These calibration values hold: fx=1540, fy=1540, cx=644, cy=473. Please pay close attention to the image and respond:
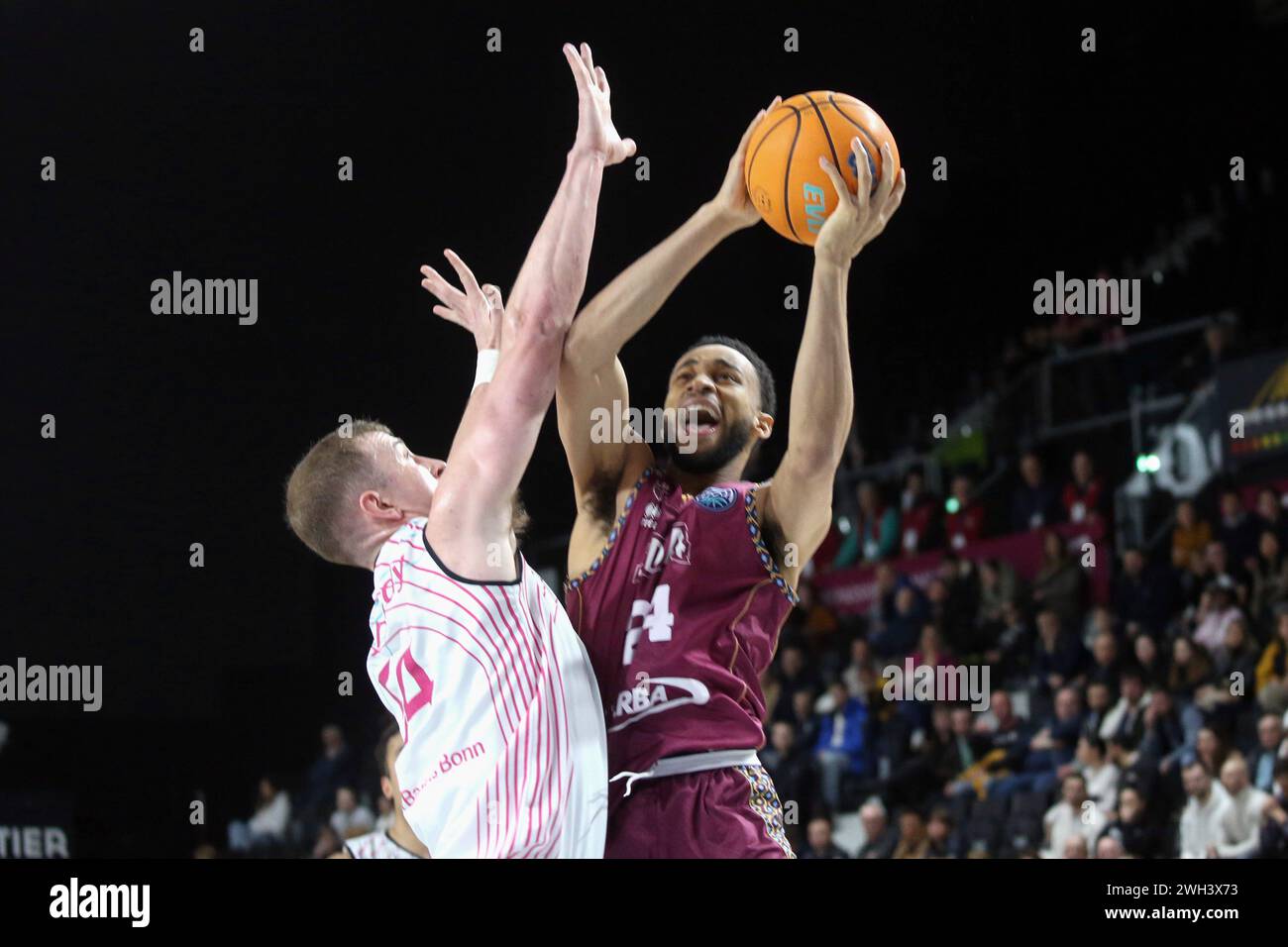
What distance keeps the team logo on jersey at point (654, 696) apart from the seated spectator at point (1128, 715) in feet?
16.1

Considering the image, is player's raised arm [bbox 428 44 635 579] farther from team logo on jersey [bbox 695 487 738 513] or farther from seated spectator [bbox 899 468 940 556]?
seated spectator [bbox 899 468 940 556]

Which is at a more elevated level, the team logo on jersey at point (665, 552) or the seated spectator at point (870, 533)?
the seated spectator at point (870, 533)

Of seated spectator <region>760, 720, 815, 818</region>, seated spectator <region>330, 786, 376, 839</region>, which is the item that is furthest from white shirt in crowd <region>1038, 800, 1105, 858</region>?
seated spectator <region>330, 786, 376, 839</region>

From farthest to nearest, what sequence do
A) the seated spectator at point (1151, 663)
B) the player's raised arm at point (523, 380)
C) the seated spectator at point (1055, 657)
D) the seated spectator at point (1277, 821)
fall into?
the seated spectator at point (1055, 657) < the seated spectator at point (1151, 663) < the seated spectator at point (1277, 821) < the player's raised arm at point (523, 380)

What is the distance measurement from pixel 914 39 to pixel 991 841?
524 centimetres

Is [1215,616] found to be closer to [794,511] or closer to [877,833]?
[877,833]

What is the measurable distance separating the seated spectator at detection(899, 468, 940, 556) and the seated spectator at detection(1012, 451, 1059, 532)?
553 millimetres

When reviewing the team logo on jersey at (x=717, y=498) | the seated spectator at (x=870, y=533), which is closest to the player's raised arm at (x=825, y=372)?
the team logo on jersey at (x=717, y=498)

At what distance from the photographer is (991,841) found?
8.07m

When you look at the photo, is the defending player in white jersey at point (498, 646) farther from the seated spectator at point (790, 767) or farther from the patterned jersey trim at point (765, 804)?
the seated spectator at point (790, 767)

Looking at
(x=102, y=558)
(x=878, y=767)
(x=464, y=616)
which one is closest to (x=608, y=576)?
(x=464, y=616)

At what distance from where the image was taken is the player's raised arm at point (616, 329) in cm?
370

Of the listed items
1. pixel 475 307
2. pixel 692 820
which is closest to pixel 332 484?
pixel 475 307

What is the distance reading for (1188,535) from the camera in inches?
348
